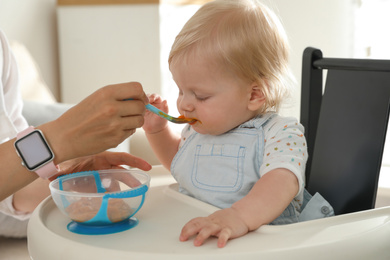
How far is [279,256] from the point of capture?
23.6 inches

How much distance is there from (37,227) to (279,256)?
0.36 metres

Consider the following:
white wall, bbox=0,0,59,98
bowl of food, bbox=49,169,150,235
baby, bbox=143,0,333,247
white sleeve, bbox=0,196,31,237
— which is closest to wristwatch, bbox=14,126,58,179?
bowl of food, bbox=49,169,150,235

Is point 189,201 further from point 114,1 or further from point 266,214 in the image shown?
point 114,1

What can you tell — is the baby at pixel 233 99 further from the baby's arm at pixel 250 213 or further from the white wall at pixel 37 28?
the white wall at pixel 37 28

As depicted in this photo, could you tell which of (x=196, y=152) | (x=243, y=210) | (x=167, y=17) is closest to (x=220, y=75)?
(x=196, y=152)

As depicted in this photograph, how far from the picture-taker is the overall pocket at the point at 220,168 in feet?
2.82

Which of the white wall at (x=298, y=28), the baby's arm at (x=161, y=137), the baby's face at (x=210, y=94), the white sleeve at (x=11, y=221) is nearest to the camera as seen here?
the baby's face at (x=210, y=94)

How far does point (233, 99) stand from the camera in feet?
2.89

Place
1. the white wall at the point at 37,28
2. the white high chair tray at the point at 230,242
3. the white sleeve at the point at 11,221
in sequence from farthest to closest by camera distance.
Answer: the white wall at the point at 37,28, the white sleeve at the point at 11,221, the white high chair tray at the point at 230,242

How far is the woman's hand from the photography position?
0.76 meters

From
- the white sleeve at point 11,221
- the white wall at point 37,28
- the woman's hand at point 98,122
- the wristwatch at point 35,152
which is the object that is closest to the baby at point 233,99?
the woman's hand at point 98,122

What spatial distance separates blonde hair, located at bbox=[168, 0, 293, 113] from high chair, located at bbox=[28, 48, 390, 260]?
0.16 m

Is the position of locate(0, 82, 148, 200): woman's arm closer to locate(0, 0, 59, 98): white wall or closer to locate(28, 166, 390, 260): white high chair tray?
locate(28, 166, 390, 260): white high chair tray

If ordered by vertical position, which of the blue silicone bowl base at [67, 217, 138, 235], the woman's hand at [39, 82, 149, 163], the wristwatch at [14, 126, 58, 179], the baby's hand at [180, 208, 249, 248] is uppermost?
the woman's hand at [39, 82, 149, 163]
